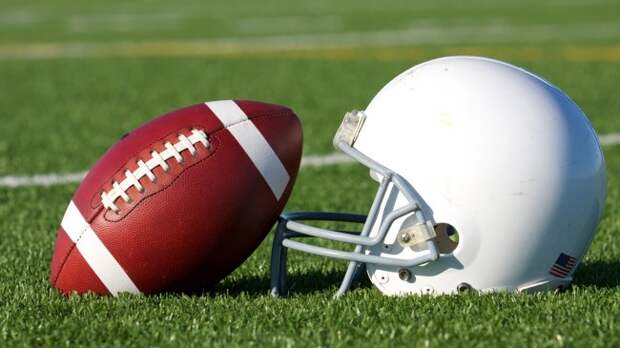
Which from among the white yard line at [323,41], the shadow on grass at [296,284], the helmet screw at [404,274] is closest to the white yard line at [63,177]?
the shadow on grass at [296,284]

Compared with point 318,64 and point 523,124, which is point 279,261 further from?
point 318,64

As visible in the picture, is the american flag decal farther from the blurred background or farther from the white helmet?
the blurred background

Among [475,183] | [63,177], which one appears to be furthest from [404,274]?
[63,177]

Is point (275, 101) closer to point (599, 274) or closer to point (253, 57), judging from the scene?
point (253, 57)

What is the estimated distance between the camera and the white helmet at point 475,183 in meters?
2.82

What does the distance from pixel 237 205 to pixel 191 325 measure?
0.37 meters

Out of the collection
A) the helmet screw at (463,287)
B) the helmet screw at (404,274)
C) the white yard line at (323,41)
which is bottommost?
the white yard line at (323,41)

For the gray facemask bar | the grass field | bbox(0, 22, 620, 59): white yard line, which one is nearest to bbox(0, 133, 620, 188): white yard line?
the grass field

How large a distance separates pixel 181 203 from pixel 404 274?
604 millimetres

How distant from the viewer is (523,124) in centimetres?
284

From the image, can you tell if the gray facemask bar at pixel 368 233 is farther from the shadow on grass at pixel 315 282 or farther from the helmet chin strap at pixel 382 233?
the shadow on grass at pixel 315 282

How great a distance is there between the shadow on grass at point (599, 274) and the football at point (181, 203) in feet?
3.01

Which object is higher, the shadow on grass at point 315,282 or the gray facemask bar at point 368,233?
the gray facemask bar at point 368,233

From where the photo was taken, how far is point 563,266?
9.68 ft
